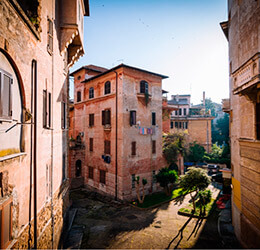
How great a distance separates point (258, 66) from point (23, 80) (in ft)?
29.4

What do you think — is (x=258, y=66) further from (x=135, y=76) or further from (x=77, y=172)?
(x=77, y=172)

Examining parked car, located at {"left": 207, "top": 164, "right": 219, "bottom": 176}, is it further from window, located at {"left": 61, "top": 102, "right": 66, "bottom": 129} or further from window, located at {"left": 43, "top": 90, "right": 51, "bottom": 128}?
window, located at {"left": 43, "top": 90, "right": 51, "bottom": 128}

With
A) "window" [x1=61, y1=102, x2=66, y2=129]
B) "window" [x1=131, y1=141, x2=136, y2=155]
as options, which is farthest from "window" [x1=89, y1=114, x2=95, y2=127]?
"window" [x1=61, y1=102, x2=66, y2=129]

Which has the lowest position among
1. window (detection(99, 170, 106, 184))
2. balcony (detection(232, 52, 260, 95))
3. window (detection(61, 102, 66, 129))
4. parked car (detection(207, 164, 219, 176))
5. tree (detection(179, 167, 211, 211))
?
parked car (detection(207, 164, 219, 176))

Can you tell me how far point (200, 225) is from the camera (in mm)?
14688

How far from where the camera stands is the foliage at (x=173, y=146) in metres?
24.5

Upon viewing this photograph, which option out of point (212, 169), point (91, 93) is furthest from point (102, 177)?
point (212, 169)

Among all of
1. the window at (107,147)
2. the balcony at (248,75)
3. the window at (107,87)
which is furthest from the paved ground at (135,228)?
the window at (107,87)

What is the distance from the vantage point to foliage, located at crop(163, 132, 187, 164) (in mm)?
24531

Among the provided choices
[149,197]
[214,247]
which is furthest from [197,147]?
[214,247]

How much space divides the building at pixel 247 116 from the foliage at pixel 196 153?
27.8 metres

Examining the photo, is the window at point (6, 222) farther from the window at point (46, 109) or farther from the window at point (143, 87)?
the window at point (143, 87)

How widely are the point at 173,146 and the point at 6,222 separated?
867 inches

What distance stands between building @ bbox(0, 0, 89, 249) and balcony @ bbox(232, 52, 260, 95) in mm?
8799
